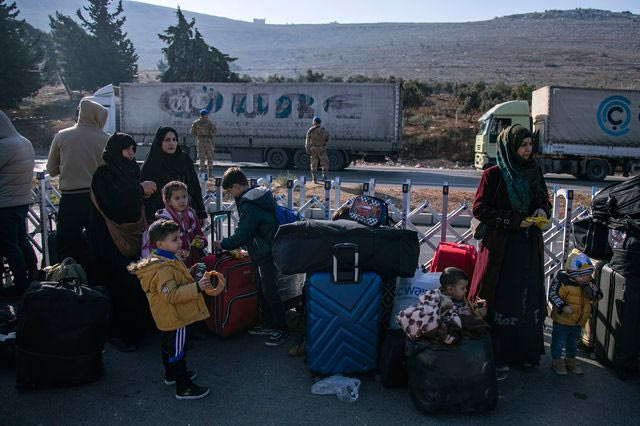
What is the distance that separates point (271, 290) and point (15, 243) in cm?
259

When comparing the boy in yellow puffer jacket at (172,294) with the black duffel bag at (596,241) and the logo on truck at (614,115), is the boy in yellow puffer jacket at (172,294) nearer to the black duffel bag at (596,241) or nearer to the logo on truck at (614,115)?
the black duffel bag at (596,241)

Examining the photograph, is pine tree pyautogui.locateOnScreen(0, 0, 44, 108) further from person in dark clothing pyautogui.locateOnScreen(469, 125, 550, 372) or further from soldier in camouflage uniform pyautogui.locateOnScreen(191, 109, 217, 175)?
person in dark clothing pyautogui.locateOnScreen(469, 125, 550, 372)

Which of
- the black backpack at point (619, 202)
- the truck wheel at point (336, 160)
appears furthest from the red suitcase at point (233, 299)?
the truck wheel at point (336, 160)

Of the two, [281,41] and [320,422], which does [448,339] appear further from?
[281,41]

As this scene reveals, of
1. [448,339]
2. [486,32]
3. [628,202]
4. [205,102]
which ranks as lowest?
[448,339]

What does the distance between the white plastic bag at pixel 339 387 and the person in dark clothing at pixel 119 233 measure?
1.77m

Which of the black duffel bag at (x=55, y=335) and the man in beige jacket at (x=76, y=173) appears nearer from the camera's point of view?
the black duffel bag at (x=55, y=335)

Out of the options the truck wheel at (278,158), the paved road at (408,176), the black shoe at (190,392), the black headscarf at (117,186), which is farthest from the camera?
the truck wheel at (278,158)

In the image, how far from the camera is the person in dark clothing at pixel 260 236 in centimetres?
→ 483

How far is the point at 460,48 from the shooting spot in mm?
92375

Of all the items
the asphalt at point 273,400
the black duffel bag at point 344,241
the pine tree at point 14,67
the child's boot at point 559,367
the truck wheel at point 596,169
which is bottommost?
the asphalt at point 273,400

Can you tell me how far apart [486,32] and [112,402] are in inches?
4625

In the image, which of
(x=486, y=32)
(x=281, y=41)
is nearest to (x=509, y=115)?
(x=486, y=32)

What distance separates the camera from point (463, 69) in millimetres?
72938
